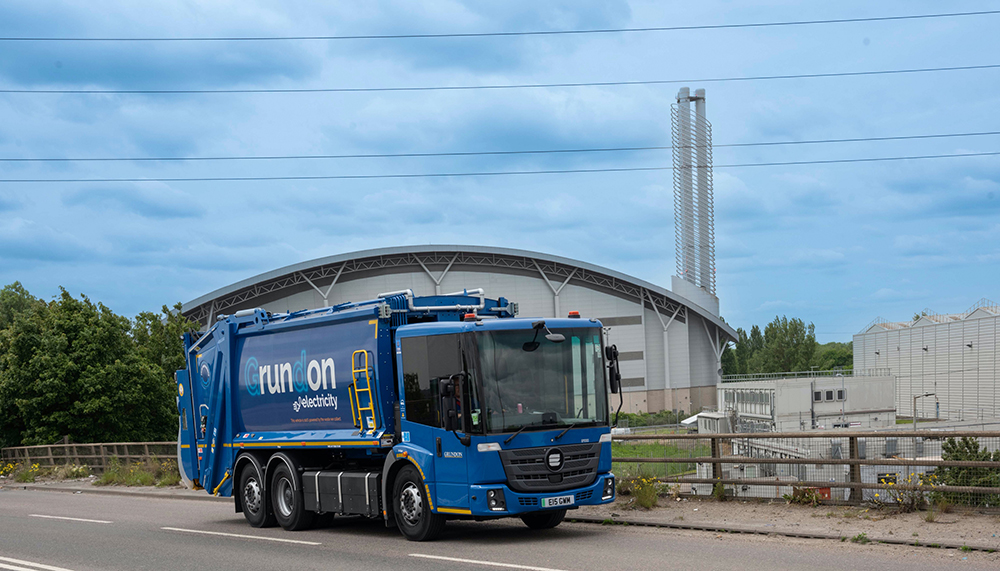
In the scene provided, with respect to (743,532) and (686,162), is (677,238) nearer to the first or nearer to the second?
(686,162)

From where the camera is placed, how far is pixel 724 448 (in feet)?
49.1

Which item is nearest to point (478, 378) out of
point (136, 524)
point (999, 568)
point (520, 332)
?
point (520, 332)

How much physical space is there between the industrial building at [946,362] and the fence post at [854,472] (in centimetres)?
5340

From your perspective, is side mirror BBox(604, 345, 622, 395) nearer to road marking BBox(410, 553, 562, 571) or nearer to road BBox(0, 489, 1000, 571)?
road BBox(0, 489, 1000, 571)

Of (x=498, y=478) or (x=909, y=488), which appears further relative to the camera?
(x=909, y=488)

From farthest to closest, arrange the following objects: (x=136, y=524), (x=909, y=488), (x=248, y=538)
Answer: (x=136, y=524)
(x=248, y=538)
(x=909, y=488)

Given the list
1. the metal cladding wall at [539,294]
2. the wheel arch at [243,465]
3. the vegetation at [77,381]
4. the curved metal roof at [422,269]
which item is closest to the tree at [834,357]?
the metal cladding wall at [539,294]

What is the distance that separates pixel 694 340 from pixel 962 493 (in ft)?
223

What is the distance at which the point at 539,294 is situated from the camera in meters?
74.3

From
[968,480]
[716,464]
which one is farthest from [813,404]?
[968,480]

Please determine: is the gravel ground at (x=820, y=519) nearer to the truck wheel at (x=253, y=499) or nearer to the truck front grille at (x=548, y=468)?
the truck front grille at (x=548, y=468)

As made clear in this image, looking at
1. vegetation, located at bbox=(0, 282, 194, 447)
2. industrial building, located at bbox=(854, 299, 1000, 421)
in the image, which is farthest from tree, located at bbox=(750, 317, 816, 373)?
vegetation, located at bbox=(0, 282, 194, 447)

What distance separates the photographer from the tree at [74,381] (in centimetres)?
3556

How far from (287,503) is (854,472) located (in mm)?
8448
